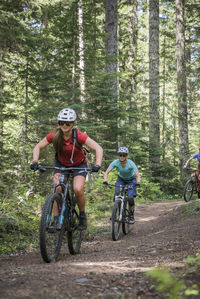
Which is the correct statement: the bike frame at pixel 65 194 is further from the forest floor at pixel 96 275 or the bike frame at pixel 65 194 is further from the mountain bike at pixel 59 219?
the forest floor at pixel 96 275

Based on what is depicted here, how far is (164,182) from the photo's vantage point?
62.1 ft

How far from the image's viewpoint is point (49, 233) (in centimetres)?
496

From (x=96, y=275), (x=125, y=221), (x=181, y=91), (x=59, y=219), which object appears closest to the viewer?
(x=96, y=275)

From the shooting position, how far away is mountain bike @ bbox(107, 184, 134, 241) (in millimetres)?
8023

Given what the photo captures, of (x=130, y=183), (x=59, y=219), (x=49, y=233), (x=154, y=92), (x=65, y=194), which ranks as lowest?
(x=49, y=233)

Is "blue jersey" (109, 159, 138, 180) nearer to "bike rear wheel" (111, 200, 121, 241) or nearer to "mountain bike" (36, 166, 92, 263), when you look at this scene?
"bike rear wheel" (111, 200, 121, 241)

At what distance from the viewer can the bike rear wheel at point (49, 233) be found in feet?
15.0

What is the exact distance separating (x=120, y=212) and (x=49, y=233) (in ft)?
12.2

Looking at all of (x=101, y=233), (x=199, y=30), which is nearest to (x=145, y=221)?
(x=101, y=233)

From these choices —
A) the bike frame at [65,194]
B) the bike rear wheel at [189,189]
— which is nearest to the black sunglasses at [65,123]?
the bike frame at [65,194]

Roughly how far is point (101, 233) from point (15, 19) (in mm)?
7531

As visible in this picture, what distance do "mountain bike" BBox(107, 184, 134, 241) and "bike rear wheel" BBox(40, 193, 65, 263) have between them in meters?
2.97

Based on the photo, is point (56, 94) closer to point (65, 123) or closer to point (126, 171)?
point (126, 171)

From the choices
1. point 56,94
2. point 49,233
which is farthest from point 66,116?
point 56,94
